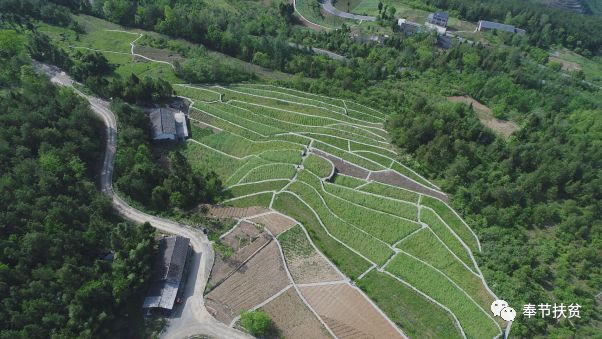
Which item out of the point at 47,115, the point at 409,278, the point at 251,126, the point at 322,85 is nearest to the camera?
the point at 409,278

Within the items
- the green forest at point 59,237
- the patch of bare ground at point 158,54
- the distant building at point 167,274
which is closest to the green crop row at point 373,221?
the distant building at point 167,274

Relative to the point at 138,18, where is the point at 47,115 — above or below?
below

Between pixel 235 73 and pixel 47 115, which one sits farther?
pixel 235 73

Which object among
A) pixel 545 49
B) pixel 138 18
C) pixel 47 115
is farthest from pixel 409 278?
pixel 545 49

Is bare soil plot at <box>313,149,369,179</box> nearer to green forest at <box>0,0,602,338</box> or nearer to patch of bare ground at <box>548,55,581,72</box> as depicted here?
green forest at <box>0,0,602,338</box>

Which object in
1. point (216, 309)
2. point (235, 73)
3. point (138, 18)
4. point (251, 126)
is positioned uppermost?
point (138, 18)

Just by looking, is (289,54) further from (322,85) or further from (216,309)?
(216,309)
